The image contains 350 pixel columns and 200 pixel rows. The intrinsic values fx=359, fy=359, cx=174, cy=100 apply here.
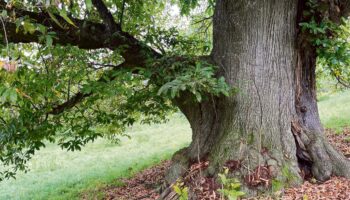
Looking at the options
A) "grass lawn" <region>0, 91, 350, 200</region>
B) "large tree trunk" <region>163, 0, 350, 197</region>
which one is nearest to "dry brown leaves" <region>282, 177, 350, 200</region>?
"large tree trunk" <region>163, 0, 350, 197</region>

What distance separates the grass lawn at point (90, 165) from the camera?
837cm

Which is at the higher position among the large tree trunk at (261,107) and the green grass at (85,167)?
the large tree trunk at (261,107)

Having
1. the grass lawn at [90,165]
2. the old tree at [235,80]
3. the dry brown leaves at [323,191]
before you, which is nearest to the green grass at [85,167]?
the grass lawn at [90,165]

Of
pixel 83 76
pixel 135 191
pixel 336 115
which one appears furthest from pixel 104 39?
pixel 336 115

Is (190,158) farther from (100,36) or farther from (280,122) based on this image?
(100,36)

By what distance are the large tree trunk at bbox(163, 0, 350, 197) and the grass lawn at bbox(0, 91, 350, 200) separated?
3.44 metres

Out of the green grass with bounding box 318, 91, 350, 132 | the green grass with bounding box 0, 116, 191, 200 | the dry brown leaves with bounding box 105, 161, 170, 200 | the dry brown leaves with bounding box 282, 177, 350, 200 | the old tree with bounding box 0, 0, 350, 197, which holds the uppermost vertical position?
the old tree with bounding box 0, 0, 350, 197

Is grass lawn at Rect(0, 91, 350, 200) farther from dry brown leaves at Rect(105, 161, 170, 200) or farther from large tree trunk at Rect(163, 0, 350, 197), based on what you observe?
large tree trunk at Rect(163, 0, 350, 197)

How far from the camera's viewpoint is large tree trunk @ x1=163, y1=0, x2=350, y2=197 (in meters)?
3.60

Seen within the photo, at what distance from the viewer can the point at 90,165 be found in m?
11.9

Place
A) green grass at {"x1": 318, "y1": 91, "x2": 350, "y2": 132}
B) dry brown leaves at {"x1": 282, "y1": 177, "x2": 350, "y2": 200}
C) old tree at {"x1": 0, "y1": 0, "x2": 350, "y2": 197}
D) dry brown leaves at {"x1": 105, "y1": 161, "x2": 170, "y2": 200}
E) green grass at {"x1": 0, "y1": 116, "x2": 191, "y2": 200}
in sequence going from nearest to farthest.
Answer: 1. dry brown leaves at {"x1": 282, "y1": 177, "x2": 350, "y2": 200}
2. old tree at {"x1": 0, "y1": 0, "x2": 350, "y2": 197}
3. dry brown leaves at {"x1": 105, "y1": 161, "x2": 170, "y2": 200}
4. green grass at {"x1": 0, "y1": 116, "x2": 191, "y2": 200}
5. green grass at {"x1": 318, "y1": 91, "x2": 350, "y2": 132}

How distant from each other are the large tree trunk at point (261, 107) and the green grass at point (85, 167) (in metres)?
2.99

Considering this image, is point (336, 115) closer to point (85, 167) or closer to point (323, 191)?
point (85, 167)

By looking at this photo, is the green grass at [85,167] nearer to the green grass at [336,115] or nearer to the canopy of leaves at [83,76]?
the canopy of leaves at [83,76]
